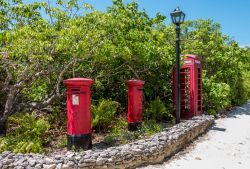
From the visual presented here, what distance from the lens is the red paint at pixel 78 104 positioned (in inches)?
219

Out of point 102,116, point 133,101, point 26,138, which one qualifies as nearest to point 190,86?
point 133,101

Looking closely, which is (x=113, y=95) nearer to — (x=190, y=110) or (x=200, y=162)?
(x=190, y=110)

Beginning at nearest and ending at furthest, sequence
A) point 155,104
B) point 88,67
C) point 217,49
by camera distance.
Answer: point 88,67
point 155,104
point 217,49

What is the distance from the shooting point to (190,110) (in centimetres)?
970

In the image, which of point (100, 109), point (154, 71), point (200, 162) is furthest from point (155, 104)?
point (200, 162)

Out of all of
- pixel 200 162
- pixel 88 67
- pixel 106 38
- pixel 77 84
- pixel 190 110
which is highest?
pixel 106 38

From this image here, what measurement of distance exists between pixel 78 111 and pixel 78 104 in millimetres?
140

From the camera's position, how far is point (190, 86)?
31.3ft

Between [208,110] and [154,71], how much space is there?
2.90 m

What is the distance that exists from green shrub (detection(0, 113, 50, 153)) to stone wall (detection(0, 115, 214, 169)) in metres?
0.63

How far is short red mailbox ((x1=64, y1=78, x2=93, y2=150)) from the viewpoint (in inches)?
220

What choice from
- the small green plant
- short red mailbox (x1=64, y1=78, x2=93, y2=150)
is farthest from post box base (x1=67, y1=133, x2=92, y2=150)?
the small green plant

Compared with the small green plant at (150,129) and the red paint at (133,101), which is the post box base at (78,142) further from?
the red paint at (133,101)

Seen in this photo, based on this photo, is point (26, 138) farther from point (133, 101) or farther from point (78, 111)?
point (133, 101)
